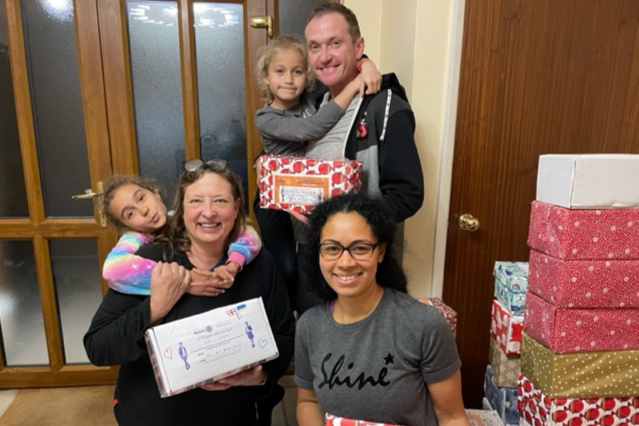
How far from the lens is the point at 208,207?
1.14m

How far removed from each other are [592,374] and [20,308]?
8.08ft

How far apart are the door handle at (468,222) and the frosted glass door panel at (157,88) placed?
1.30m

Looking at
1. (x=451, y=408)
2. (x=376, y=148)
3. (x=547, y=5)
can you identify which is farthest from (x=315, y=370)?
(x=547, y=5)

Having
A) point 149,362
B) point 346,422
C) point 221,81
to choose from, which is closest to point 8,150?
point 221,81

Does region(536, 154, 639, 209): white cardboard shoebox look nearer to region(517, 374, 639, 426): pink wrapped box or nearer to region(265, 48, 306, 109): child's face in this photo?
region(517, 374, 639, 426): pink wrapped box

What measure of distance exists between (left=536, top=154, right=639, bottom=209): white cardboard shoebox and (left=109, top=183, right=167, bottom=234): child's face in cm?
118

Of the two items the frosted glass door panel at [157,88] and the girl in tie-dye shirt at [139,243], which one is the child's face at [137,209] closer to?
the girl in tie-dye shirt at [139,243]

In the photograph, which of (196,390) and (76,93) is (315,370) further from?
(76,93)

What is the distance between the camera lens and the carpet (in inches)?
75.2

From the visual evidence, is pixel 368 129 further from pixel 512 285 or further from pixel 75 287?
pixel 75 287

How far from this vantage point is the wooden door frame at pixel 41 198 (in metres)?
1.78

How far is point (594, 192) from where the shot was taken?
3.55 ft

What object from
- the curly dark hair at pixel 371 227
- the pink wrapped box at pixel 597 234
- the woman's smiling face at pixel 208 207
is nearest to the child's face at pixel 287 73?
the woman's smiling face at pixel 208 207

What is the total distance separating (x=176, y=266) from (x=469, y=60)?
1.26m
